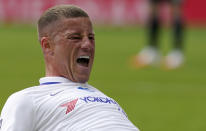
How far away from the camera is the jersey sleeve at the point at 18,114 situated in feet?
13.3

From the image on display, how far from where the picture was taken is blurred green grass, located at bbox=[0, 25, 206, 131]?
33.5 feet

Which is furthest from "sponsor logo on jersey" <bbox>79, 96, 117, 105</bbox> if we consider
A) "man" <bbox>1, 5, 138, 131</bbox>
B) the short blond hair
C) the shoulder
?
the short blond hair

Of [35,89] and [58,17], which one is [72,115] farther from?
[58,17]

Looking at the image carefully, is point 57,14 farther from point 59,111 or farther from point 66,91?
point 59,111

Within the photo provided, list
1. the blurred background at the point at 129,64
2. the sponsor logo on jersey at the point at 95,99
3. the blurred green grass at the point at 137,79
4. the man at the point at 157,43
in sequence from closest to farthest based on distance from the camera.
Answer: the sponsor logo on jersey at the point at 95,99
the blurred green grass at the point at 137,79
the blurred background at the point at 129,64
the man at the point at 157,43

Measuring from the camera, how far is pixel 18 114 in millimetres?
4051

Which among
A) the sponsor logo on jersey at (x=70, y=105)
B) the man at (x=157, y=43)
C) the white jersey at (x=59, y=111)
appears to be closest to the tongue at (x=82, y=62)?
the white jersey at (x=59, y=111)

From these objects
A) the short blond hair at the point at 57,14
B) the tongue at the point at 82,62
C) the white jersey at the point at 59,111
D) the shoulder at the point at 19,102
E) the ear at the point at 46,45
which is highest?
the short blond hair at the point at 57,14

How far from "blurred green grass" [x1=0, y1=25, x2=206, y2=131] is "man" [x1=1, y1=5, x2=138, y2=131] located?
4.70 meters

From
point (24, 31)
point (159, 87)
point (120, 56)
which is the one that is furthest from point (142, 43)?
point (159, 87)

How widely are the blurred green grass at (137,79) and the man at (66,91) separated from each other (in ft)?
15.4

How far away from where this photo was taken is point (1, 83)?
1324 cm

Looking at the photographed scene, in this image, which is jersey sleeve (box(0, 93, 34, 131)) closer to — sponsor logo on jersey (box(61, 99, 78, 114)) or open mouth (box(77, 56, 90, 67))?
sponsor logo on jersey (box(61, 99, 78, 114))

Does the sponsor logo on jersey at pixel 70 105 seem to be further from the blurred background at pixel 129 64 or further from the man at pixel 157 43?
the man at pixel 157 43
